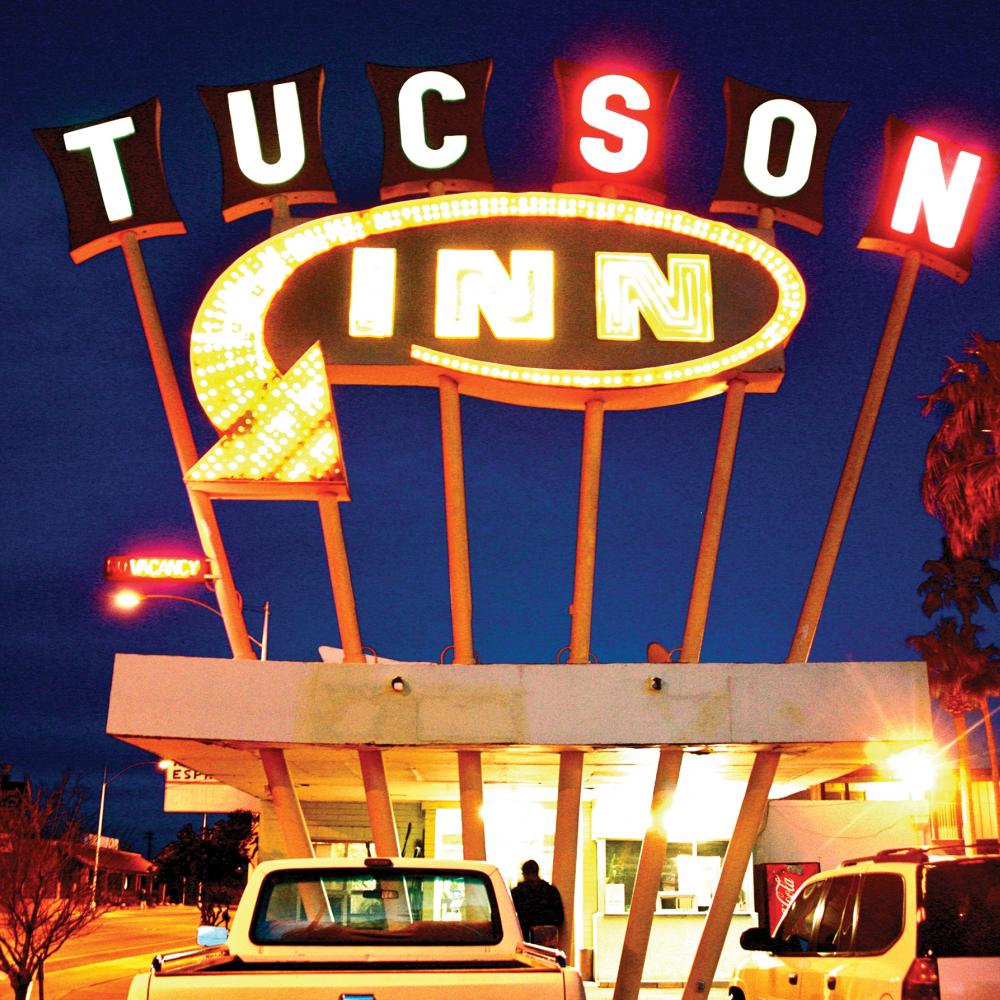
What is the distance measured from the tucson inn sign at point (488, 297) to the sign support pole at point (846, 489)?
0.04 metres

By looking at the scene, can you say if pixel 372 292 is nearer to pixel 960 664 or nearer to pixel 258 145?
pixel 258 145

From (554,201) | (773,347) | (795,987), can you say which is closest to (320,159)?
(554,201)

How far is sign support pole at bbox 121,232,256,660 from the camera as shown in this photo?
603 inches

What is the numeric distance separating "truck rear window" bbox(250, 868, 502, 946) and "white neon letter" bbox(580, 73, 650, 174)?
12.2 metres

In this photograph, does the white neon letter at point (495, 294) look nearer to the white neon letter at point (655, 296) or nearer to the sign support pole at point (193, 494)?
the white neon letter at point (655, 296)

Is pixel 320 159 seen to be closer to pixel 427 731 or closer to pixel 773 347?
pixel 773 347

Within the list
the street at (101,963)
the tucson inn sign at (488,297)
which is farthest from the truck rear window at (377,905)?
the street at (101,963)

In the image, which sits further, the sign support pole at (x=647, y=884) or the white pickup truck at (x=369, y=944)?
the sign support pole at (x=647, y=884)

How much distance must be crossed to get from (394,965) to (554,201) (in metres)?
12.8

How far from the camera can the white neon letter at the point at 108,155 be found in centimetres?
1655

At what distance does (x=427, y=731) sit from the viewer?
45.2 feet

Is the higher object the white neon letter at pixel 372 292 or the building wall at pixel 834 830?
the white neon letter at pixel 372 292

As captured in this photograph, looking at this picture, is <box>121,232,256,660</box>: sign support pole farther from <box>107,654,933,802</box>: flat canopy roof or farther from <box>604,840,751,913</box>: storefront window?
<box>604,840,751,913</box>: storefront window

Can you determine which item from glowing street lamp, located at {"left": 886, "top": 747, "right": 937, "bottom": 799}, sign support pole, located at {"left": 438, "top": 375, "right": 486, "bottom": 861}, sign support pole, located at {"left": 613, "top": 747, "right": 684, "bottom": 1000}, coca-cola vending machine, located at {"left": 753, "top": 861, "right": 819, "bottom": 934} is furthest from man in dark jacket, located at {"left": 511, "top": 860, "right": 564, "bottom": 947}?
glowing street lamp, located at {"left": 886, "top": 747, "right": 937, "bottom": 799}
